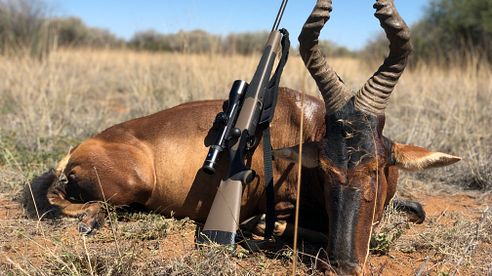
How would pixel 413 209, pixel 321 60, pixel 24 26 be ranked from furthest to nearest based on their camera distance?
pixel 24 26 < pixel 413 209 < pixel 321 60

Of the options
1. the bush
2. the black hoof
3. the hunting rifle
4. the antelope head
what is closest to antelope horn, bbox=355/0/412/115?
the antelope head

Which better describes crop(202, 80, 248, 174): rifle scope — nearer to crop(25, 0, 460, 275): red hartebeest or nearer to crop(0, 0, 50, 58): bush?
crop(25, 0, 460, 275): red hartebeest

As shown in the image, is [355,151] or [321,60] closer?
[355,151]

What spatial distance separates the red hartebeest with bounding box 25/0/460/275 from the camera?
126 inches

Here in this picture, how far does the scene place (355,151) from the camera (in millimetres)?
3219

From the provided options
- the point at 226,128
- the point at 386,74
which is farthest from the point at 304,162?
the point at 386,74

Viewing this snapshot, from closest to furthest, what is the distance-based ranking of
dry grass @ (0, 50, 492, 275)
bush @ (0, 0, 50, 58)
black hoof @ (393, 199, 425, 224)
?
dry grass @ (0, 50, 492, 275)
black hoof @ (393, 199, 425, 224)
bush @ (0, 0, 50, 58)

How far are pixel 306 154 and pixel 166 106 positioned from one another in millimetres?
5599

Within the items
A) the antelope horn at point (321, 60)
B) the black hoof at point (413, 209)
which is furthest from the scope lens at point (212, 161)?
the black hoof at point (413, 209)

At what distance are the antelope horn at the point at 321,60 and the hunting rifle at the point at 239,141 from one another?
58 centimetres

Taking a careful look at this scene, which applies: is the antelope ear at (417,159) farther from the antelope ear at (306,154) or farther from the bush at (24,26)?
the bush at (24,26)

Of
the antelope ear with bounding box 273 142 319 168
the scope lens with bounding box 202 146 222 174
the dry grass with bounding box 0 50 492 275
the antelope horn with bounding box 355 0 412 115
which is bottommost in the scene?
the dry grass with bounding box 0 50 492 275

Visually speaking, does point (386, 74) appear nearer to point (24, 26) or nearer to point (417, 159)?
point (417, 159)

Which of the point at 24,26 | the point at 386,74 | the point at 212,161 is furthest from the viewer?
the point at 24,26
